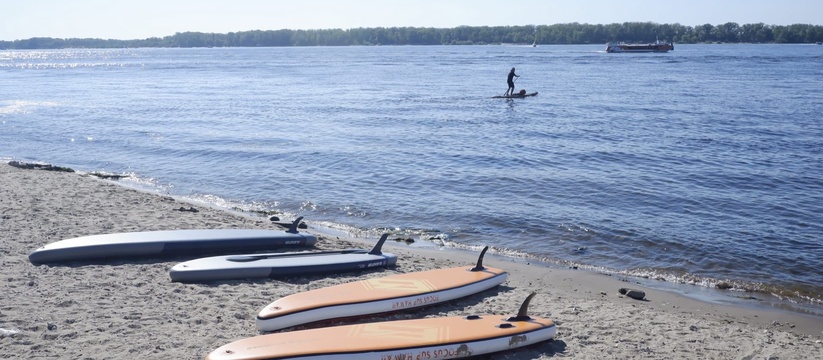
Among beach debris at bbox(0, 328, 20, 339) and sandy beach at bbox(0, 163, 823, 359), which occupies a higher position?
beach debris at bbox(0, 328, 20, 339)

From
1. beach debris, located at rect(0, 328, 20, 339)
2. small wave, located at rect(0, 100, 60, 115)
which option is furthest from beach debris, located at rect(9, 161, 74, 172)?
small wave, located at rect(0, 100, 60, 115)

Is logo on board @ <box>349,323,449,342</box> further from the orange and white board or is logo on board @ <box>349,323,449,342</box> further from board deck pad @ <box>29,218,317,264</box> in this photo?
board deck pad @ <box>29,218,317,264</box>

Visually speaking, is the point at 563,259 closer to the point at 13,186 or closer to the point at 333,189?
the point at 333,189

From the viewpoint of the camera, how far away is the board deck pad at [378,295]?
8469 mm

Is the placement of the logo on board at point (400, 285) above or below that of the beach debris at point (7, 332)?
below

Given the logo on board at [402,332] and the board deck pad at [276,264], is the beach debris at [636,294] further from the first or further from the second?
the logo on board at [402,332]

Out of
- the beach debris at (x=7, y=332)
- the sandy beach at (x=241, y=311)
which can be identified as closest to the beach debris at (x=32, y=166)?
the sandy beach at (x=241, y=311)

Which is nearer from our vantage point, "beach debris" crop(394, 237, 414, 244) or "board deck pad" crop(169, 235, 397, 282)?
"board deck pad" crop(169, 235, 397, 282)

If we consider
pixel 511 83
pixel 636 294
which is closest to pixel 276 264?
pixel 636 294

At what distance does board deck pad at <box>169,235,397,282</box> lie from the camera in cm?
1020

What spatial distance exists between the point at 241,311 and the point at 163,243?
9.74ft

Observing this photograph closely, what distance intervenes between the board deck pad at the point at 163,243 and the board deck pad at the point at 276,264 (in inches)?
33.8

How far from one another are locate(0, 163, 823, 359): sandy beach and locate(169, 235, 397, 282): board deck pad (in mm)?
162

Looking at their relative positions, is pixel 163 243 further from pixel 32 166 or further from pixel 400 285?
pixel 32 166
